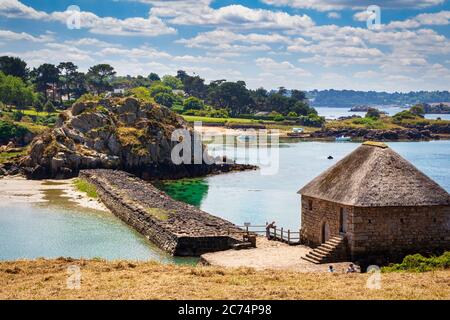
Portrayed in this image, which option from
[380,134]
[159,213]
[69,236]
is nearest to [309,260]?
[159,213]

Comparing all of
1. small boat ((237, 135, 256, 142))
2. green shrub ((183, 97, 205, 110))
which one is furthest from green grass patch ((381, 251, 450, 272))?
green shrub ((183, 97, 205, 110))

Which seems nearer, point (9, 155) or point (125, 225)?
point (125, 225)

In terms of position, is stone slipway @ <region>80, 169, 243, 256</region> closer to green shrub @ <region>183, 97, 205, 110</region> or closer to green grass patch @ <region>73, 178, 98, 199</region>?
green grass patch @ <region>73, 178, 98, 199</region>

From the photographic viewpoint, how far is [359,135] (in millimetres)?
167750

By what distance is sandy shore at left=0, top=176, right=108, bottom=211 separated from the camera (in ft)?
182

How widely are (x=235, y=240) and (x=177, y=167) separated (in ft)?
140

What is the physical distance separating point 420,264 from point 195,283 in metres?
9.69

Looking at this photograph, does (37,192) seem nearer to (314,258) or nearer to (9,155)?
(9,155)

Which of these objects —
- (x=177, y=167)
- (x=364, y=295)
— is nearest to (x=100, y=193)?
(x=177, y=167)

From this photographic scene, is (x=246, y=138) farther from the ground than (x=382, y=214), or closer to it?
closer to it

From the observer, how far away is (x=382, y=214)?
29875mm

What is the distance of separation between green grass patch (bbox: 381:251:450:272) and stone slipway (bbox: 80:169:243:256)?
1039cm

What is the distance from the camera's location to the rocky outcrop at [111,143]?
2881 inches
